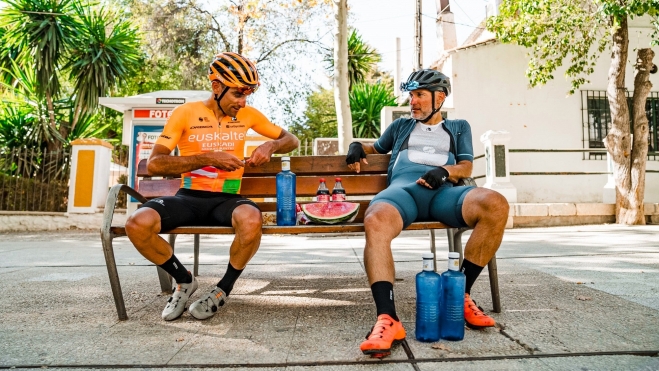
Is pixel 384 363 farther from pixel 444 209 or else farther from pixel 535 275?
pixel 535 275

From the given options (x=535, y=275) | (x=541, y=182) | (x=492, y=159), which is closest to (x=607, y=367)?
(x=535, y=275)

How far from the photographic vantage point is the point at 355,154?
11.2 feet

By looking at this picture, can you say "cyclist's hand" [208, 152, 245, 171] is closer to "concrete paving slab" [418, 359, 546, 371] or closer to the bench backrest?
the bench backrest

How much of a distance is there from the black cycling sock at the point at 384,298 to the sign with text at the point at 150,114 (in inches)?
368

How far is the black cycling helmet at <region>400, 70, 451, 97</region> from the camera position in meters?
3.22

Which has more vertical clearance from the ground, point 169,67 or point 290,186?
point 169,67

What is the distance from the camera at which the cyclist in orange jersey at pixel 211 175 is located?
2.85 meters

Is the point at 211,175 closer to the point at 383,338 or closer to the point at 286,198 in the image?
the point at 286,198

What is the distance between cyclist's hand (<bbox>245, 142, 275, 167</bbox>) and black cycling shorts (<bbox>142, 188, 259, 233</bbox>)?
0.26 meters

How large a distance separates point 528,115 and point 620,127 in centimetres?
360

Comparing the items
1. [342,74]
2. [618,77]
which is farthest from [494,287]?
[618,77]

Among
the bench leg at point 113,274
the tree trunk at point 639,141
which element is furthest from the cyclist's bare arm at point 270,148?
the tree trunk at point 639,141

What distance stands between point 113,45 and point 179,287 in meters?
13.9

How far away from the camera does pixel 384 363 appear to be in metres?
2.08
